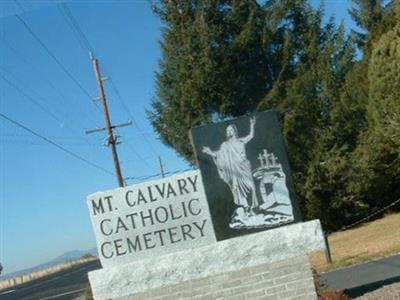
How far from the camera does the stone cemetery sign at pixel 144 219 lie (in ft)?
34.0

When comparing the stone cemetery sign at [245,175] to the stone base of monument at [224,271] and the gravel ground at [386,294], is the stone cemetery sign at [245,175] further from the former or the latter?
the gravel ground at [386,294]

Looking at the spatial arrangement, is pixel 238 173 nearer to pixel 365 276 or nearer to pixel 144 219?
pixel 144 219

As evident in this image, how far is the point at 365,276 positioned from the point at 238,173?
7.31 meters

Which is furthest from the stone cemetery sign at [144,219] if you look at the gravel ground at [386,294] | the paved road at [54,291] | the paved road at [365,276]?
the paved road at [54,291]

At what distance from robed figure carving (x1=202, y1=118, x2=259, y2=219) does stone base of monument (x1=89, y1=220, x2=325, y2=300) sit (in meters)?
0.46

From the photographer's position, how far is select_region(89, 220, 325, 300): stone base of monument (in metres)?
10.2

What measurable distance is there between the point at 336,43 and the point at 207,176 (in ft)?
95.2

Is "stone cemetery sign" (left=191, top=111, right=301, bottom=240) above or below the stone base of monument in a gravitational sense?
above

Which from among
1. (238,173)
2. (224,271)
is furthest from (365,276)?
(238,173)

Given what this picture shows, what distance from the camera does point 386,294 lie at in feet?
39.7

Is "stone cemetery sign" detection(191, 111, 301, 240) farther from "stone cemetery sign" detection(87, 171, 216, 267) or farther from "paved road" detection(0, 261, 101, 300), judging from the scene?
"paved road" detection(0, 261, 101, 300)

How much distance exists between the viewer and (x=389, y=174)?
35812 millimetres

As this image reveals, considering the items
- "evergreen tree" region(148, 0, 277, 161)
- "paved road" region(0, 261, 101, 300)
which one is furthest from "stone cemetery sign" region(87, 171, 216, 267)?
"paved road" region(0, 261, 101, 300)

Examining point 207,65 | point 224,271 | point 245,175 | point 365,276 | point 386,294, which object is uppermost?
point 207,65
